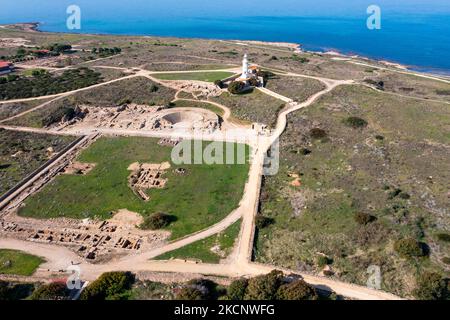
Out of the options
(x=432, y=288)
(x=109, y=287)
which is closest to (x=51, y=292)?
(x=109, y=287)

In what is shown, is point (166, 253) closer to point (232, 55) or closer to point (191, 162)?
point (191, 162)

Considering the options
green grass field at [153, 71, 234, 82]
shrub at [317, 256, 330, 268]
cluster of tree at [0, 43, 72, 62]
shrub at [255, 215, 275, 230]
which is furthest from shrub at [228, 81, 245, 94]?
cluster of tree at [0, 43, 72, 62]

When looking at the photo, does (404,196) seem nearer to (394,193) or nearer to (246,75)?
(394,193)

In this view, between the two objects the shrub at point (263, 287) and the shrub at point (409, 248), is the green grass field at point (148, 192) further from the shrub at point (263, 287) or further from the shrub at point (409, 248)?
the shrub at point (409, 248)

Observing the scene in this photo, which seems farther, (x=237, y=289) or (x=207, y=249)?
(x=207, y=249)

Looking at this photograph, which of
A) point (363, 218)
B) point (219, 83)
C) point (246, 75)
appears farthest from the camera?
point (246, 75)

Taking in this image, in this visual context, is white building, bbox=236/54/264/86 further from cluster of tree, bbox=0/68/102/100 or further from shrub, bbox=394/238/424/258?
shrub, bbox=394/238/424/258
